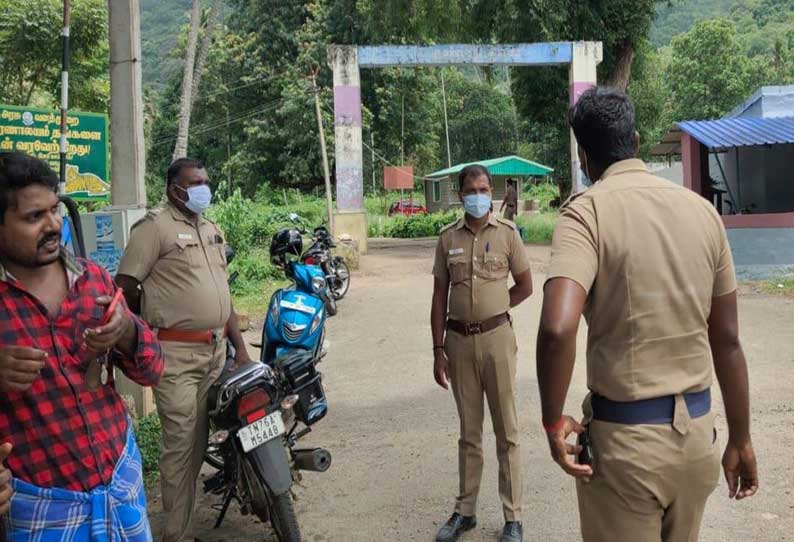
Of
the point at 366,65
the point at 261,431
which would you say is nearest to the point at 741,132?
the point at 366,65

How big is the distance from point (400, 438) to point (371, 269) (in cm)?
1063

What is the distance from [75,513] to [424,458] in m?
3.26

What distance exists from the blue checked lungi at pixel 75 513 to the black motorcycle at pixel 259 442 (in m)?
1.35

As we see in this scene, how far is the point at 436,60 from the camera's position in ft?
56.6

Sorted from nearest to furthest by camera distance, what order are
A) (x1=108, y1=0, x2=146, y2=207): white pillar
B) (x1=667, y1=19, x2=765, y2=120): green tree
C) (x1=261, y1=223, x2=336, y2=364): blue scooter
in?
1. (x1=261, y1=223, x2=336, y2=364): blue scooter
2. (x1=108, y1=0, x2=146, y2=207): white pillar
3. (x1=667, y1=19, x2=765, y2=120): green tree

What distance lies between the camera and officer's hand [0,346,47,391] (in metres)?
1.81

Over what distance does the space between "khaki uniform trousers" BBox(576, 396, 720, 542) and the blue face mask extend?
6.43 feet

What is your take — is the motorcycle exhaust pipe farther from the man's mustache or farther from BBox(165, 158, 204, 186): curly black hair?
the man's mustache

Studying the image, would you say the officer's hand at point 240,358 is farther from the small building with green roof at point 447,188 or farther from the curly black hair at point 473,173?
the small building with green roof at point 447,188

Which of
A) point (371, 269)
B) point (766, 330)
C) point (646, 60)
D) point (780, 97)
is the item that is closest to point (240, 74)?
point (646, 60)

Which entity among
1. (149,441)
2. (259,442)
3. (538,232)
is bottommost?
(149,441)

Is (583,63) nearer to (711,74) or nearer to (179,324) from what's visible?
(179,324)

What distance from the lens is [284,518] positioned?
3.55 meters

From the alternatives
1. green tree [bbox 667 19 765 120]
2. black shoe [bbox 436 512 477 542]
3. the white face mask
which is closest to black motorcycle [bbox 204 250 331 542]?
black shoe [bbox 436 512 477 542]
